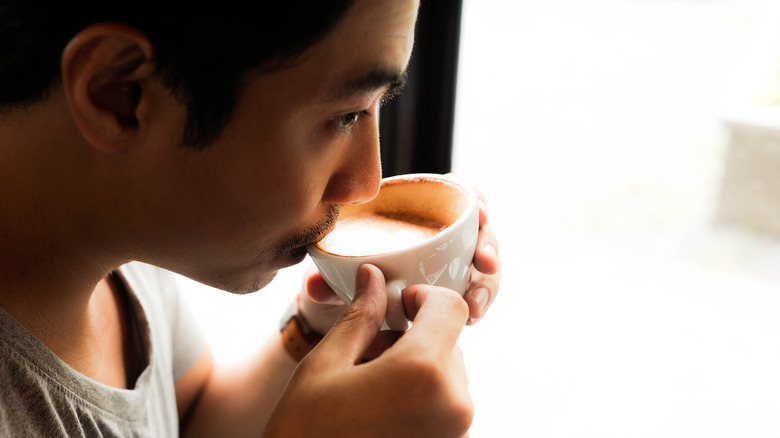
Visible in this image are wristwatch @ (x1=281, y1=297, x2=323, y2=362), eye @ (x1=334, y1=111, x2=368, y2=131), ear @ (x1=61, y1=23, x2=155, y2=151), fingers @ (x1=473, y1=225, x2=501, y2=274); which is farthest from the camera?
wristwatch @ (x1=281, y1=297, x2=323, y2=362)

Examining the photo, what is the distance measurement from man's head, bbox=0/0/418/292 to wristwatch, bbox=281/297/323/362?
39 cm

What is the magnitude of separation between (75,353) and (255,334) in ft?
2.23

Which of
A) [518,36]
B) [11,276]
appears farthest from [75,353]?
[518,36]

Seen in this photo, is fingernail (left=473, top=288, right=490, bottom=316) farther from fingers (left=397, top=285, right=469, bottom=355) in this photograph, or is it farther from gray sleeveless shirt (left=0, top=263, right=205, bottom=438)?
gray sleeveless shirt (left=0, top=263, right=205, bottom=438)

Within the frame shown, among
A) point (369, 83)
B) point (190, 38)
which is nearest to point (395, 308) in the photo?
point (369, 83)

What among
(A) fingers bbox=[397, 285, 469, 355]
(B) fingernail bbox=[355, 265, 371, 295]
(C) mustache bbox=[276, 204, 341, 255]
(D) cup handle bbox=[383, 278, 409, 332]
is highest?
(C) mustache bbox=[276, 204, 341, 255]

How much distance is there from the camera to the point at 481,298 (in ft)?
3.03

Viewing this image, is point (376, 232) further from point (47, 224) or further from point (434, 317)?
point (47, 224)

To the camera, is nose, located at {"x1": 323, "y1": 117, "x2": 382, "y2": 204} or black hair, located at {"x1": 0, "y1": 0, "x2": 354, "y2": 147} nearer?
black hair, located at {"x1": 0, "y1": 0, "x2": 354, "y2": 147}

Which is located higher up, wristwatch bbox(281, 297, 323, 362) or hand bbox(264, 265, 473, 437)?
hand bbox(264, 265, 473, 437)

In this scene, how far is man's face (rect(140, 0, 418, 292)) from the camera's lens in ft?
2.07

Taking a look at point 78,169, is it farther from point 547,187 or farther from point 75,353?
point 547,187

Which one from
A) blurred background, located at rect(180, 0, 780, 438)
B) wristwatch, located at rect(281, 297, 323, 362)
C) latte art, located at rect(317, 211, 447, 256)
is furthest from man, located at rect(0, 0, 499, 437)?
blurred background, located at rect(180, 0, 780, 438)

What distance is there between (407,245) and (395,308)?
5.4 inches
